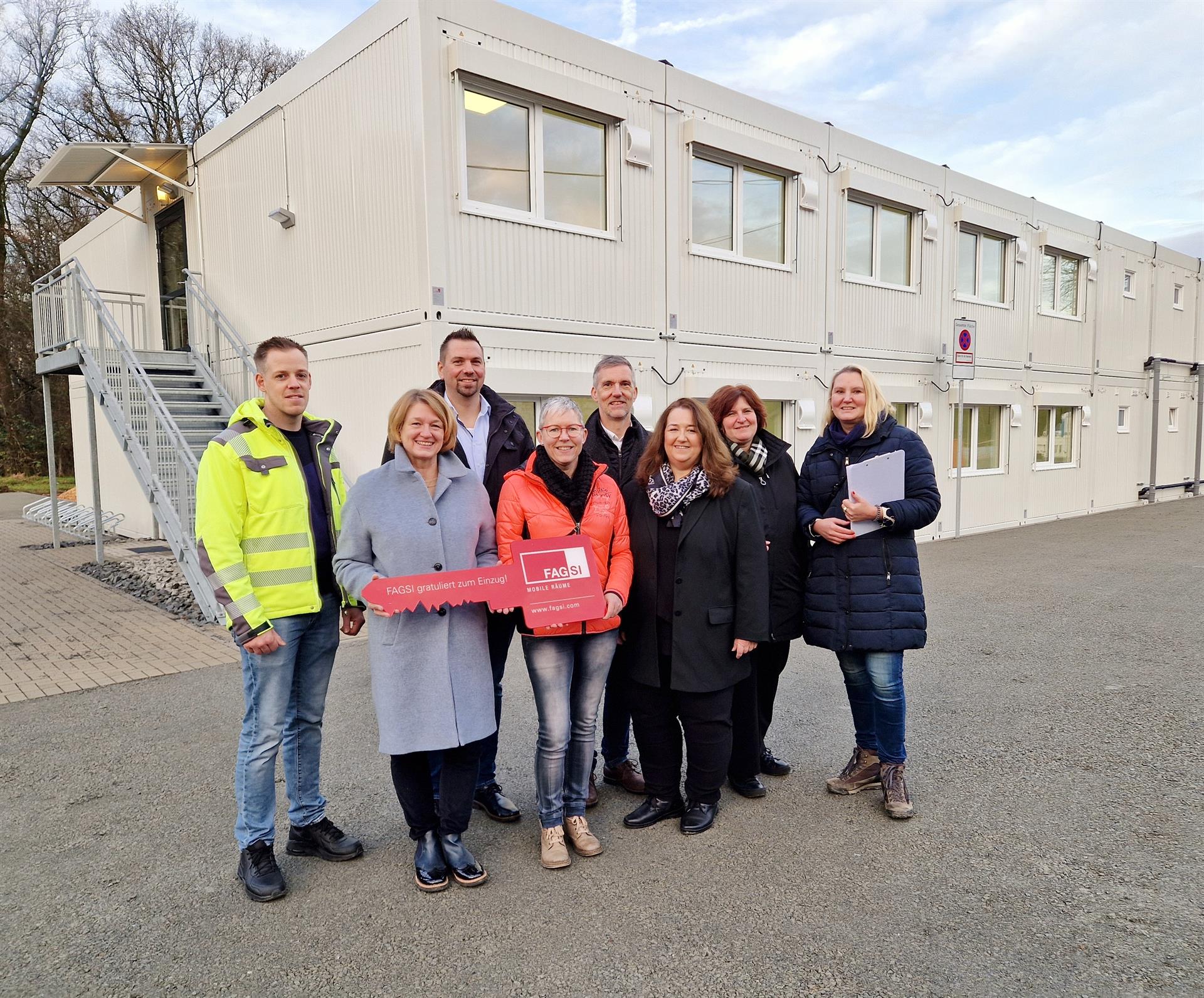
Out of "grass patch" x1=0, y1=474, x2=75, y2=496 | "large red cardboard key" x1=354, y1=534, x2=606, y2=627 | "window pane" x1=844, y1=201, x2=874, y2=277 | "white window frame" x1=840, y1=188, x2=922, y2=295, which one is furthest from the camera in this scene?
"grass patch" x1=0, y1=474, x2=75, y2=496

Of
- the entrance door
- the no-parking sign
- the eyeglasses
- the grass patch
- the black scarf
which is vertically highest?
the entrance door

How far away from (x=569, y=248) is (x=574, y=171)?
902mm

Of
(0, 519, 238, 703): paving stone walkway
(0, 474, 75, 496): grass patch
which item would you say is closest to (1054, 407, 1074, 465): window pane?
(0, 519, 238, 703): paving stone walkway

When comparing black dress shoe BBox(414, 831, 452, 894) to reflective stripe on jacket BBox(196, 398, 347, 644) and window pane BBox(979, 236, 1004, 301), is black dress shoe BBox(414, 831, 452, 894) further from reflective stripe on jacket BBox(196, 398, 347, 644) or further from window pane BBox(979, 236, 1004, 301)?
window pane BBox(979, 236, 1004, 301)

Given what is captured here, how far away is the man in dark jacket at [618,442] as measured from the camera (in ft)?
12.4

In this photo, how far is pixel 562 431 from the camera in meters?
3.21

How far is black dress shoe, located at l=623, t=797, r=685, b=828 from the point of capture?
12.1 feet

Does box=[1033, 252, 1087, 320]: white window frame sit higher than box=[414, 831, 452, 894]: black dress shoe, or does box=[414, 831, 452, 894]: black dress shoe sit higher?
box=[1033, 252, 1087, 320]: white window frame

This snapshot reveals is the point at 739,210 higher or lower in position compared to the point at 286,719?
higher

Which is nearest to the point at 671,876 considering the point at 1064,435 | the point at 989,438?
the point at 989,438

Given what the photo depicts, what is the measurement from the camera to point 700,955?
8.91ft

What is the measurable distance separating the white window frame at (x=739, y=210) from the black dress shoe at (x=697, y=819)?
7547mm

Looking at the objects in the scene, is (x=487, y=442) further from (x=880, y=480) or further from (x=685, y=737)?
(x=880, y=480)

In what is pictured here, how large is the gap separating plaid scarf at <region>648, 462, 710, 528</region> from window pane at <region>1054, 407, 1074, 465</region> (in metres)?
16.2
